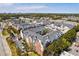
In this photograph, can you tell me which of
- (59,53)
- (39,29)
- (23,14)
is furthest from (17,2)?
(59,53)

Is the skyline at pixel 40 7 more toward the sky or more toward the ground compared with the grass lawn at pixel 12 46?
more toward the sky

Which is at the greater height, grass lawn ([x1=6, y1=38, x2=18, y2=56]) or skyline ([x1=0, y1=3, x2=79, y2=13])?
skyline ([x1=0, y1=3, x2=79, y2=13])

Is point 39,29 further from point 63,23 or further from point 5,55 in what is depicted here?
point 5,55

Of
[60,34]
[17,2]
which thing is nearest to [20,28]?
[17,2]

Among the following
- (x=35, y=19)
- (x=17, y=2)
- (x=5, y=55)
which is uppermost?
(x=17, y=2)

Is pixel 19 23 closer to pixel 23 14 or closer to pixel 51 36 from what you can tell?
pixel 23 14

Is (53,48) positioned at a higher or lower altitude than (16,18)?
lower

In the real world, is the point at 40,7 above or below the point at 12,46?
above
